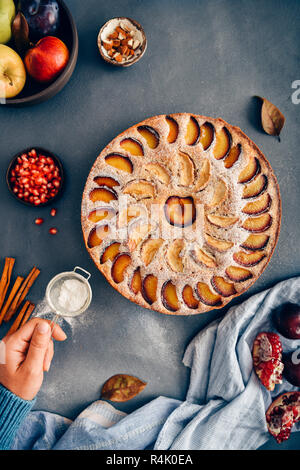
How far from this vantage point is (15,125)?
7.66 feet

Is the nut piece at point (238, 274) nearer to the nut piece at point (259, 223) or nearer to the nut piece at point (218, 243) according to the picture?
the nut piece at point (218, 243)

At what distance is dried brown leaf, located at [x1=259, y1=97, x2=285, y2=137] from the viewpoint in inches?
93.6

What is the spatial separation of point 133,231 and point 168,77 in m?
1.15

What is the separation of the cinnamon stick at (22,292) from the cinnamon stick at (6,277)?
8cm

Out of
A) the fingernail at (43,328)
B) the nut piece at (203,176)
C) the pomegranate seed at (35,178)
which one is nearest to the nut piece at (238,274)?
the nut piece at (203,176)

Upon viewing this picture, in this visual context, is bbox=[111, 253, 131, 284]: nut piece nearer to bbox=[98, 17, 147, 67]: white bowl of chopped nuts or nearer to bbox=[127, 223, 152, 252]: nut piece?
bbox=[127, 223, 152, 252]: nut piece

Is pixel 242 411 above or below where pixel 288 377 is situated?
below

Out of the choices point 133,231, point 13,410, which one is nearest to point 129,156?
point 133,231

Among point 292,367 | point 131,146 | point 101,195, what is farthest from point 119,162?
point 292,367

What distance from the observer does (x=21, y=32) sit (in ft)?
6.50

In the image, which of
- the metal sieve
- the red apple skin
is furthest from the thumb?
the red apple skin

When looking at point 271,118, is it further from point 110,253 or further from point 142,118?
point 110,253
